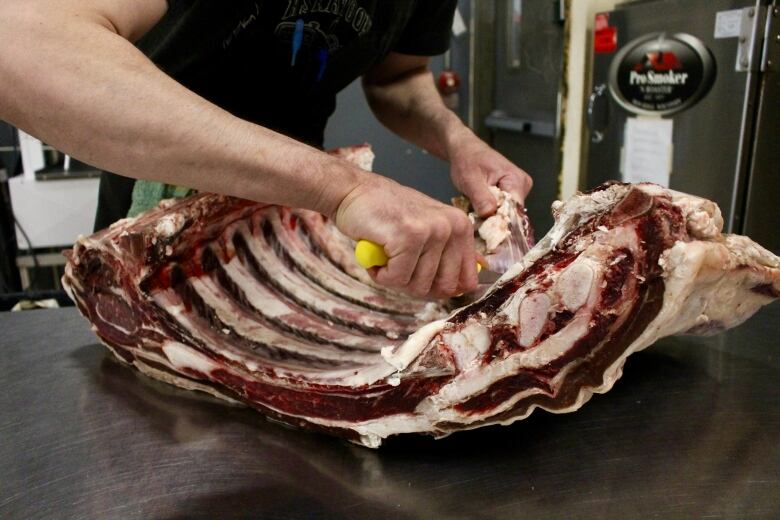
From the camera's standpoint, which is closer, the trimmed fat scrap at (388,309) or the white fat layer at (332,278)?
the trimmed fat scrap at (388,309)

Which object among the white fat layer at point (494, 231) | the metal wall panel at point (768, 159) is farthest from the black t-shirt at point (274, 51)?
the metal wall panel at point (768, 159)

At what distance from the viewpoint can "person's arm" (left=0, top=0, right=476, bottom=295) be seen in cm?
90

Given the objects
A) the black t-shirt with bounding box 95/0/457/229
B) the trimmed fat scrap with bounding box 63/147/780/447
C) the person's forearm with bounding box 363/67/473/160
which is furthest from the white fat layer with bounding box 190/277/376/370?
the person's forearm with bounding box 363/67/473/160

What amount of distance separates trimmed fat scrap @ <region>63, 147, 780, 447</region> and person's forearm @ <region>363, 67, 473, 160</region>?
0.56 m

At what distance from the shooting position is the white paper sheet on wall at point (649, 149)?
9.13 feet

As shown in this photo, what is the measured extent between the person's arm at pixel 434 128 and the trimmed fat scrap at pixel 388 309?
336 millimetres

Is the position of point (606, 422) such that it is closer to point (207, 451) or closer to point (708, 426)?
point (708, 426)

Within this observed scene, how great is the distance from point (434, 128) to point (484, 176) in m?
0.41

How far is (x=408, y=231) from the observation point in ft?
3.13

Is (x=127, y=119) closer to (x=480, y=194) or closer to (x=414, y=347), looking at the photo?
(x=414, y=347)

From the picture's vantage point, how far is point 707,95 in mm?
2535

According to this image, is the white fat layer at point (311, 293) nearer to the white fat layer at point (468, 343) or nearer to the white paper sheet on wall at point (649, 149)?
the white fat layer at point (468, 343)

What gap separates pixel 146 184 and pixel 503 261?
0.79 m

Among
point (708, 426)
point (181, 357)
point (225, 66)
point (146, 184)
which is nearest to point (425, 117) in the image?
point (225, 66)
